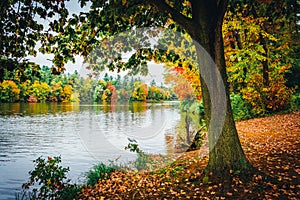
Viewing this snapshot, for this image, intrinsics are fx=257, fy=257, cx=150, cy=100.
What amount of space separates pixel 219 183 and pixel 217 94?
1695 mm

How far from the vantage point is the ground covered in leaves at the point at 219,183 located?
456cm

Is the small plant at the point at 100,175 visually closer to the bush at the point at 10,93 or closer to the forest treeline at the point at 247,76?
the forest treeline at the point at 247,76

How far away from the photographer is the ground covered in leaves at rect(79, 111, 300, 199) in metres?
4.56

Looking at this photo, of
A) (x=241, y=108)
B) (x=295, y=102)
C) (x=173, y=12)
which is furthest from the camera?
(x=241, y=108)

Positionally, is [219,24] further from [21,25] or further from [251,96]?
[251,96]

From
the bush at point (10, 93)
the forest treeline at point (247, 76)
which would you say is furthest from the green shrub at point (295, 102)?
the bush at point (10, 93)

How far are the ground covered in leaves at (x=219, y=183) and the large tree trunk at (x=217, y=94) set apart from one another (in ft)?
1.04

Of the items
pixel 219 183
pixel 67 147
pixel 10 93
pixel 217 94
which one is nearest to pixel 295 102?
pixel 217 94

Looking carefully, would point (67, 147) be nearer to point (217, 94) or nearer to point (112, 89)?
point (112, 89)

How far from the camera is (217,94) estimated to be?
5.01 meters

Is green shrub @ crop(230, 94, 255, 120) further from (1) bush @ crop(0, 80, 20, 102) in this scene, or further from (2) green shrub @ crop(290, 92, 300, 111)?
(1) bush @ crop(0, 80, 20, 102)

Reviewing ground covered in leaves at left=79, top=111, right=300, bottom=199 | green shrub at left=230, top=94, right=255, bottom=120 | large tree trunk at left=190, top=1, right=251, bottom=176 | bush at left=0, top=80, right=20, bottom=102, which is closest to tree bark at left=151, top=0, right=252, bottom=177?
large tree trunk at left=190, top=1, right=251, bottom=176

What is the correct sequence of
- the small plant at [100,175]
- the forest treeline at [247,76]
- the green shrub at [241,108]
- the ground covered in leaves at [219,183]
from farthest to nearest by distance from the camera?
the green shrub at [241,108], the forest treeline at [247,76], the small plant at [100,175], the ground covered in leaves at [219,183]

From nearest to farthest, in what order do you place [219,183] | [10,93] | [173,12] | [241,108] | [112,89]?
[219,183]
[173,12]
[112,89]
[241,108]
[10,93]
